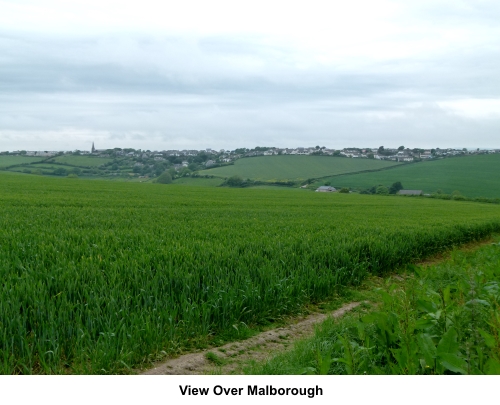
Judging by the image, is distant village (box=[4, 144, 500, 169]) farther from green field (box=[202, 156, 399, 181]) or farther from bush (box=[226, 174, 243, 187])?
bush (box=[226, 174, 243, 187])

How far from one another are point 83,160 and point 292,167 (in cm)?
5656

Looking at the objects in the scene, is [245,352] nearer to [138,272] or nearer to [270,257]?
[138,272]

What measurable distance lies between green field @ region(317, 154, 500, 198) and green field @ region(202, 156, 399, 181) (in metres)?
8.38

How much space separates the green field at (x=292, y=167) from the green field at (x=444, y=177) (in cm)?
838

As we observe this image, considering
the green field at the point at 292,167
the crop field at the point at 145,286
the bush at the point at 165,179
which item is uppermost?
the green field at the point at 292,167

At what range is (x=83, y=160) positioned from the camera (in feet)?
389

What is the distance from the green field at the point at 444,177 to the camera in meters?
87.0

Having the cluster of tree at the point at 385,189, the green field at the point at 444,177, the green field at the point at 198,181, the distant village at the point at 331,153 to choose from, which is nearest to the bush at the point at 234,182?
the green field at the point at 198,181

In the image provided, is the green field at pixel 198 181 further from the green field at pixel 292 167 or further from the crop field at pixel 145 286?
the crop field at pixel 145 286

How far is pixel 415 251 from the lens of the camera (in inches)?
530

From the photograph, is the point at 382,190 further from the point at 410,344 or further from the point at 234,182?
the point at 410,344

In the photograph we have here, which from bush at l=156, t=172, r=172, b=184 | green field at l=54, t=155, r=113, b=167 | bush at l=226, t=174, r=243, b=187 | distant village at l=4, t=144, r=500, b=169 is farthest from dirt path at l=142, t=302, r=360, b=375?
distant village at l=4, t=144, r=500, b=169

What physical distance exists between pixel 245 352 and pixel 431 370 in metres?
2.51

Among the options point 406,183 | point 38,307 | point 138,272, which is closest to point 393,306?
point 138,272
